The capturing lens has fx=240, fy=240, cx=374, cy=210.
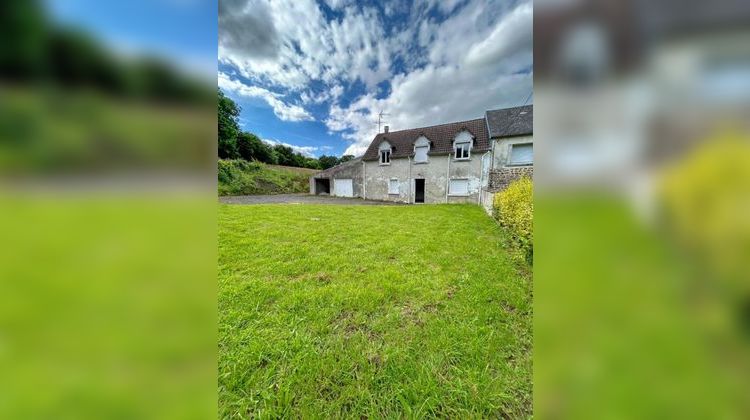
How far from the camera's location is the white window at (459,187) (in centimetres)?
1288

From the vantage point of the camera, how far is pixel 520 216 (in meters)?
3.59

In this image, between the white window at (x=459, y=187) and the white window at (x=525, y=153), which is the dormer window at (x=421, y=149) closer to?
the white window at (x=459, y=187)

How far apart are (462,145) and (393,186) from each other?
4.64 meters

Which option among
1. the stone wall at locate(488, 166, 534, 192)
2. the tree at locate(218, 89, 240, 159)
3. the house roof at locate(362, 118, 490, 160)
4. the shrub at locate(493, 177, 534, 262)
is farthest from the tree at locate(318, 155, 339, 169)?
the house roof at locate(362, 118, 490, 160)

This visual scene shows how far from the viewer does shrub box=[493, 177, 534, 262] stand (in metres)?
2.60

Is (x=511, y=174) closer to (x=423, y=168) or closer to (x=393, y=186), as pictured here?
(x=423, y=168)

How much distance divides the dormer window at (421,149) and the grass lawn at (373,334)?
36.1 ft

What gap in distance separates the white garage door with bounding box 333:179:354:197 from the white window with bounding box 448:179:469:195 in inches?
272

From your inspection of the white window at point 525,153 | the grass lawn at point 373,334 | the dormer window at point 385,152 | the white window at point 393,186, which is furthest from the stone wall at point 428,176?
the white window at point 525,153
